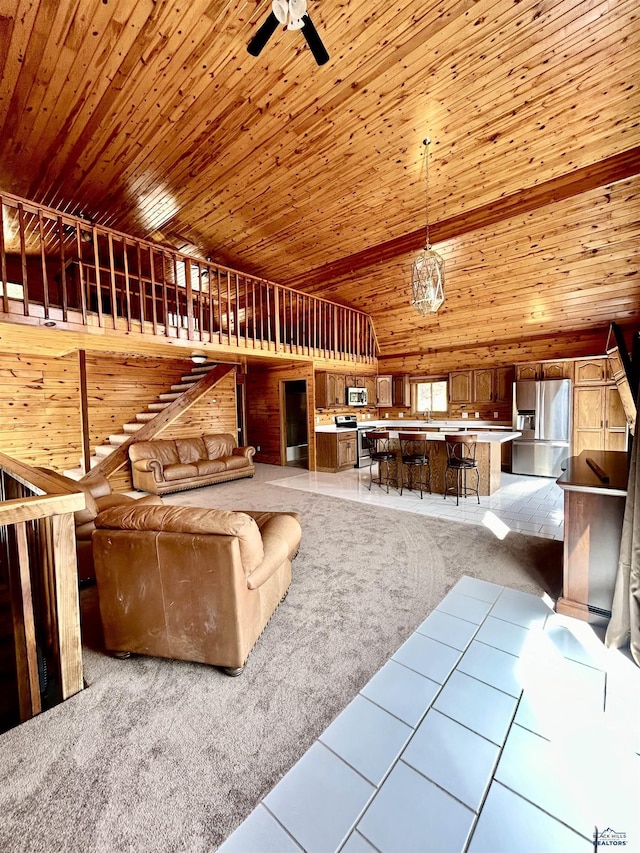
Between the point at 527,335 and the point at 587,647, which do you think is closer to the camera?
the point at 587,647

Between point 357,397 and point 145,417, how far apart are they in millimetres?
4618

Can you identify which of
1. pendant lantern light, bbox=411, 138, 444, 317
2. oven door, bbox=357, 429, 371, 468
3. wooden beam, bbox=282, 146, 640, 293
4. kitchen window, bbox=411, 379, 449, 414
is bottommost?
oven door, bbox=357, 429, 371, 468

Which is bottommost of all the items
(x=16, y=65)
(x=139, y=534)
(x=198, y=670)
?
(x=198, y=670)

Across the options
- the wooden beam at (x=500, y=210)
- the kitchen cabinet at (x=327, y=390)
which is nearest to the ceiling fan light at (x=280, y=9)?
the wooden beam at (x=500, y=210)

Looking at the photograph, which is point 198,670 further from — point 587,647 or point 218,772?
point 587,647

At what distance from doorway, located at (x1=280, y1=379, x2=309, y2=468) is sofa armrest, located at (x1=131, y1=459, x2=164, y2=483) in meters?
3.31

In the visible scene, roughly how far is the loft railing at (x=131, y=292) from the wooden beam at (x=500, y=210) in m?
1.10

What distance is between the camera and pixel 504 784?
1.32m

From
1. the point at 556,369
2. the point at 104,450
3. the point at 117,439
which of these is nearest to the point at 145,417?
the point at 117,439

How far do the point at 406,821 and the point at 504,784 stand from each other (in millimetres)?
407

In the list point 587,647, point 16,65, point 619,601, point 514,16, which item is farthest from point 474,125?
point 587,647

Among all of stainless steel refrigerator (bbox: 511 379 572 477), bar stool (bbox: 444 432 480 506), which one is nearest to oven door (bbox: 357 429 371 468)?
bar stool (bbox: 444 432 480 506)

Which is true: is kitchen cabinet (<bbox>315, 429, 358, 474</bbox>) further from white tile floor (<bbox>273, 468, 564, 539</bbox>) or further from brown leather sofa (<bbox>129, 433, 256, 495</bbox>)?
brown leather sofa (<bbox>129, 433, 256, 495</bbox>)

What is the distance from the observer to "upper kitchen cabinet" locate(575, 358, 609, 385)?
6298mm
